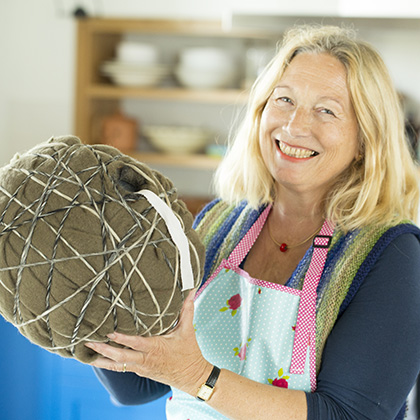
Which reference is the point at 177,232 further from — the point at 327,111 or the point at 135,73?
the point at 135,73

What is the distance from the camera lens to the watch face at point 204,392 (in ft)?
3.36

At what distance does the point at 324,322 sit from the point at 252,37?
2.12 meters

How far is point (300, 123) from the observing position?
4.00 feet

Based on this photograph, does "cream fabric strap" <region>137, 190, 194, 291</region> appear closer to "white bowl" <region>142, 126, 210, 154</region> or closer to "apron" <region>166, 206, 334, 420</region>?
"apron" <region>166, 206, 334, 420</region>

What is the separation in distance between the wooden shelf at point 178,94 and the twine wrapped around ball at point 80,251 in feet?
6.99

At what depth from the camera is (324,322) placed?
1148mm

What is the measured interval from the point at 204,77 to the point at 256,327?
6.37 ft

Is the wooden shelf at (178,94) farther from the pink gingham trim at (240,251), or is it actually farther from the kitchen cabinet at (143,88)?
the pink gingham trim at (240,251)

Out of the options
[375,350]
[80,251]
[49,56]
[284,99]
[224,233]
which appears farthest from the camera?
[49,56]

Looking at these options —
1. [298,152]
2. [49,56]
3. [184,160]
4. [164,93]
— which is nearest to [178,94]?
[164,93]

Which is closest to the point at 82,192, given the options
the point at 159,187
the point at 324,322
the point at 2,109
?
the point at 159,187

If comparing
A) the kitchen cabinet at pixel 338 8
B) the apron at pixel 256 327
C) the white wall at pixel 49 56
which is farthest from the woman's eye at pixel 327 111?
the white wall at pixel 49 56

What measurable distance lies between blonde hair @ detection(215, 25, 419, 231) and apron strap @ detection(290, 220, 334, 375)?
64 millimetres

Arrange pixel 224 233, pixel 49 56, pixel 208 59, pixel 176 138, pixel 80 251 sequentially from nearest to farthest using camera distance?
pixel 80 251, pixel 224 233, pixel 208 59, pixel 176 138, pixel 49 56
